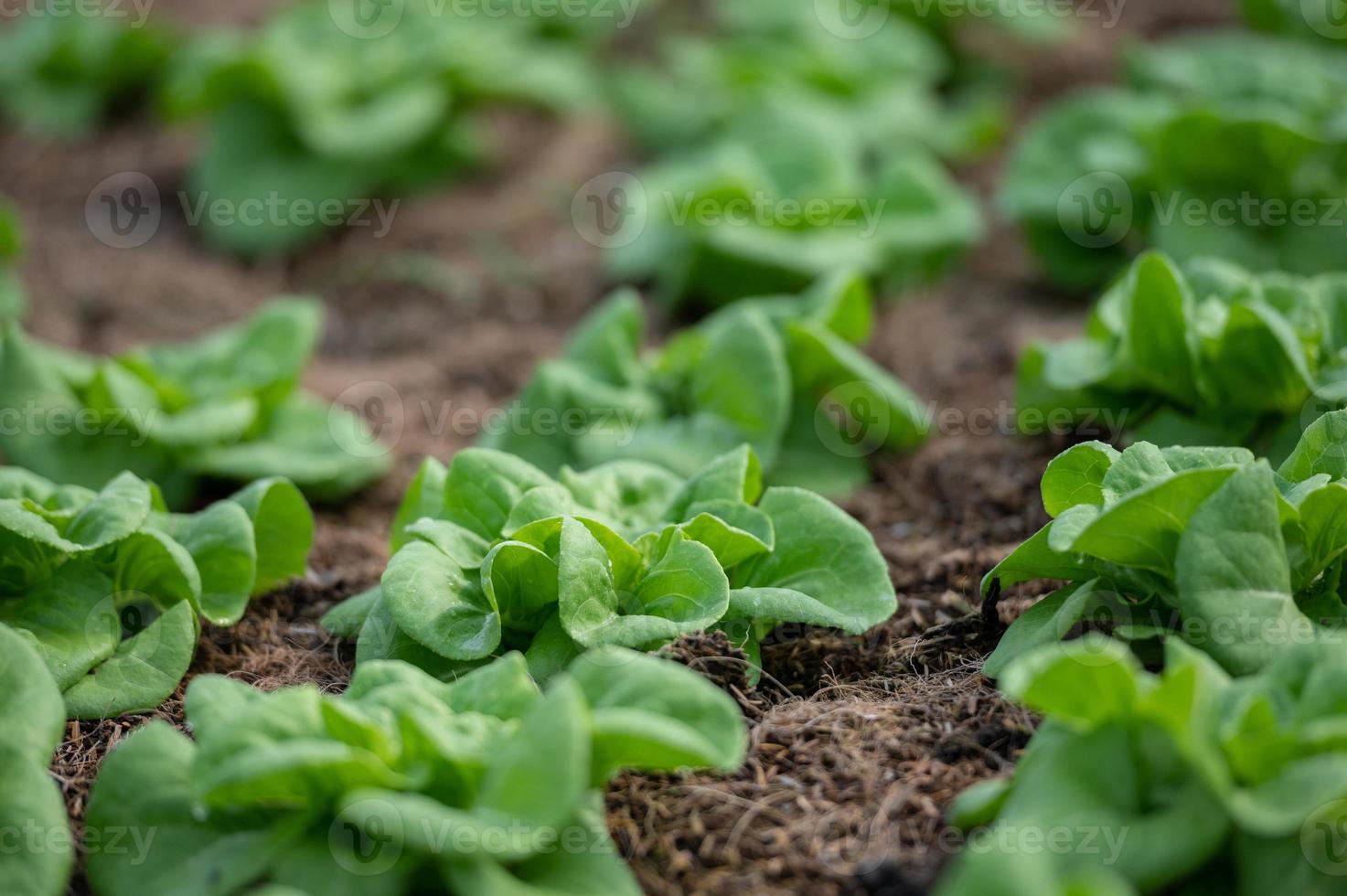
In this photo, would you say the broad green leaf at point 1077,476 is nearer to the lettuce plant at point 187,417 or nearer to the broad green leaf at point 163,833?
the broad green leaf at point 163,833

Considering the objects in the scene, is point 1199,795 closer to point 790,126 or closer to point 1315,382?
point 1315,382

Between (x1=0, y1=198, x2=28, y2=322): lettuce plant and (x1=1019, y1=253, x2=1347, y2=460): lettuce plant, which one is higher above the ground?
(x1=1019, y1=253, x2=1347, y2=460): lettuce plant

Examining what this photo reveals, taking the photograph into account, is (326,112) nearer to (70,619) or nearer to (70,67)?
(70,67)
